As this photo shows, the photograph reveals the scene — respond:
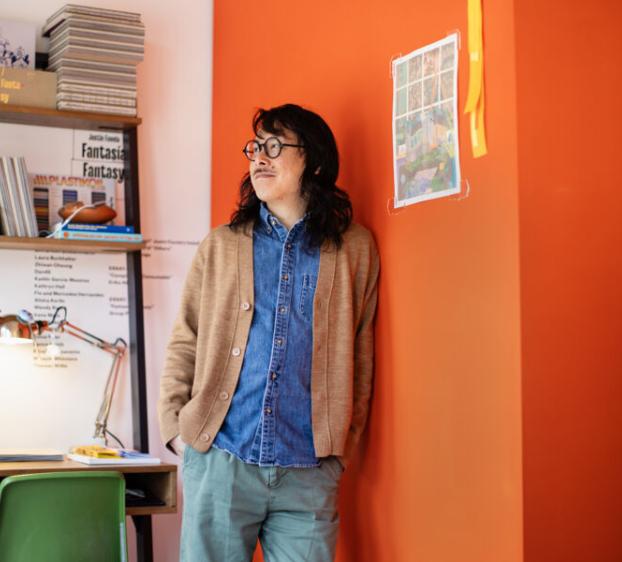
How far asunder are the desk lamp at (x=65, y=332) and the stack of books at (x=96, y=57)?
85cm

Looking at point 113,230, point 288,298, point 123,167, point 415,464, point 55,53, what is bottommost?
point 415,464

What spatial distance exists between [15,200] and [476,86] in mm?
2036

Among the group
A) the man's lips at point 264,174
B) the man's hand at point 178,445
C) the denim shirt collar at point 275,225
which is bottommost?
the man's hand at point 178,445

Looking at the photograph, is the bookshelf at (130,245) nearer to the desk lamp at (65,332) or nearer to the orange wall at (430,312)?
the desk lamp at (65,332)

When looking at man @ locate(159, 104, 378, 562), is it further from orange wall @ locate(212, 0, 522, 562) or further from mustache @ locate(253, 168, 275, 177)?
orange wall @ locate(212, 0, 522, 562)

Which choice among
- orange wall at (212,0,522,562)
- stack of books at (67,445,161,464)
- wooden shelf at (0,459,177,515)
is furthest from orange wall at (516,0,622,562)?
stack of books at (67,445,161,464)

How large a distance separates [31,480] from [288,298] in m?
0.92

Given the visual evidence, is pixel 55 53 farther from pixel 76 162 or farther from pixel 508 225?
pixel 508 225

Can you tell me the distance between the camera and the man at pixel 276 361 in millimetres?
2576

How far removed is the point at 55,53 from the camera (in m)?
3.75

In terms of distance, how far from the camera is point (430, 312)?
245 cm

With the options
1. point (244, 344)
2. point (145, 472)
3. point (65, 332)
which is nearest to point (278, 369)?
point (244, 344)

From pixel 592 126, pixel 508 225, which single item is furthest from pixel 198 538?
pixel 592 126

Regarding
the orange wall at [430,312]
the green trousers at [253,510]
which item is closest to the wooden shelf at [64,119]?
the orange wall at [430,312]
